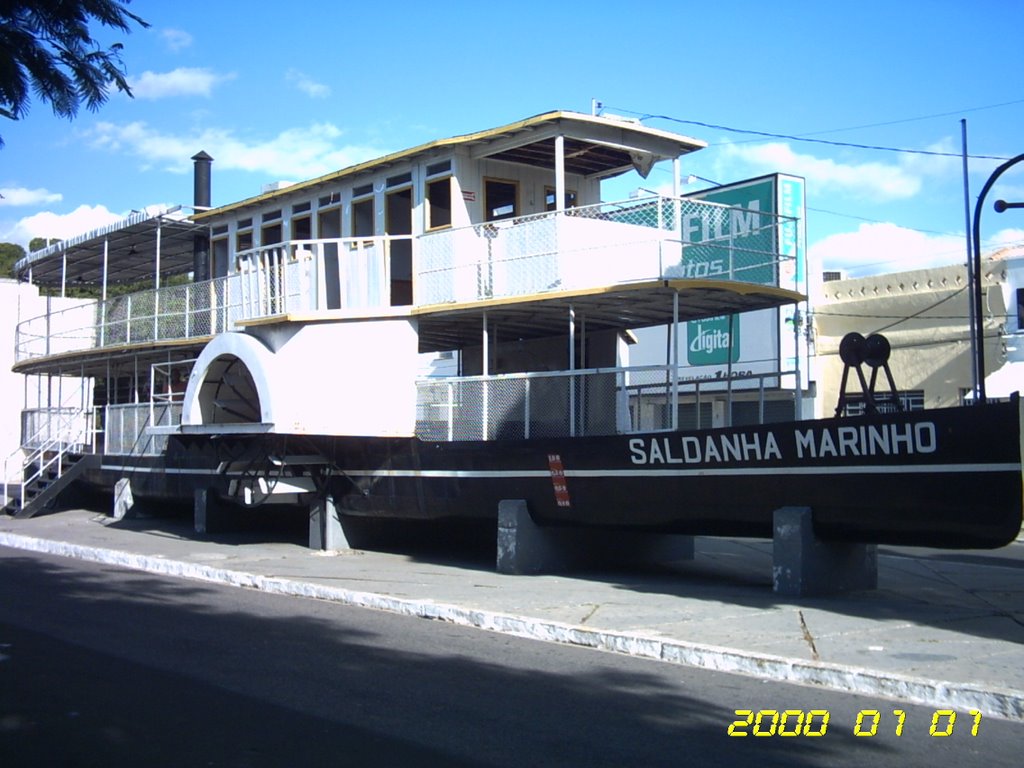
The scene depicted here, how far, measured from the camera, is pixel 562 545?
14.3 metres

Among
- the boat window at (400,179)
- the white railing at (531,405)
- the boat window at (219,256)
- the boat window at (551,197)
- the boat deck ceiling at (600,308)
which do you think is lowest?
the white railing at (531,405)

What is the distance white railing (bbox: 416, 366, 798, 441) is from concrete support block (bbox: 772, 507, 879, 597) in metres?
2.61

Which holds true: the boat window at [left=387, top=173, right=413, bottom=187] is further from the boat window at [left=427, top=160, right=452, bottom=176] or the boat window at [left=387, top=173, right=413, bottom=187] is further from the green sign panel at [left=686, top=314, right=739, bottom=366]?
the green sign panel at [left=686, top=314, right=739, bottom=366]

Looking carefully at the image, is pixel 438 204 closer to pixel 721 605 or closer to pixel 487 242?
pixel 487 242

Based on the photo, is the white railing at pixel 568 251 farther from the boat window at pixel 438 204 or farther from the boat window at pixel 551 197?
the boat window at pixel 551 197

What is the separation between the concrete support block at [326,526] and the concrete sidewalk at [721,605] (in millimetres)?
313

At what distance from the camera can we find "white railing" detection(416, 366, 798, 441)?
46.2 ft

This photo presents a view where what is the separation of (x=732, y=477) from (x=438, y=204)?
698 cm

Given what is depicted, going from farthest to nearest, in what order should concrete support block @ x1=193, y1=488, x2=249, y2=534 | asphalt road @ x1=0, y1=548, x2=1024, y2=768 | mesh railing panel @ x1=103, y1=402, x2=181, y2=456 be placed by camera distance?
1. mesh railing panel @ x1=103, y1=402, x2=181, y2=456
2. concrete support block @ x1=193, y1=488, x2=249, y2=534
3. asphalt road @ x1=0, y1=548, x2=1024, y2=768

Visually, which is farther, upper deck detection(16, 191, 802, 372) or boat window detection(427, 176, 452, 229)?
boat window detection(427, 176, 452, 229)

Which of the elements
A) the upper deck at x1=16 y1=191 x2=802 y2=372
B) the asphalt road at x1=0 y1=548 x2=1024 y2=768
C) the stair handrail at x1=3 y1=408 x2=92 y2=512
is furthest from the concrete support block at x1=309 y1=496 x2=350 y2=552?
the stair handrail at x1=3 y1=408 x2=92 y2=512

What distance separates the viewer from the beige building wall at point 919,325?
28719mm

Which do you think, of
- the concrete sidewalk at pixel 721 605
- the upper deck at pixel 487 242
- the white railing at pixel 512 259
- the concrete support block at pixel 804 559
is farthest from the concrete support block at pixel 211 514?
the concrete support block at pixel 804 559

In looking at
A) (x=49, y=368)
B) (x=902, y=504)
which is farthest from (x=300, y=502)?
(x=49, y=368)
